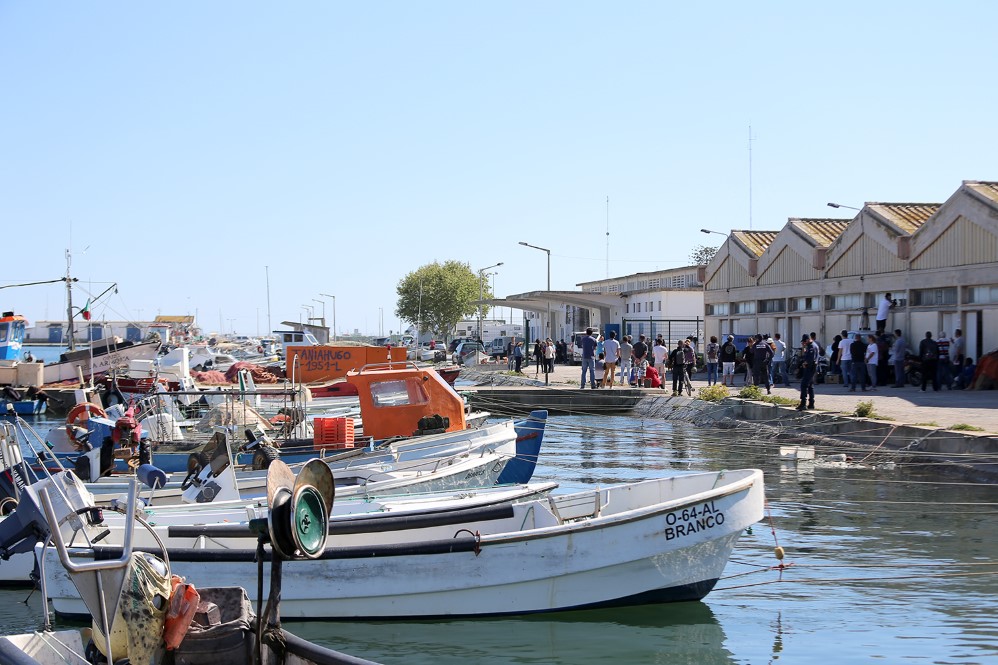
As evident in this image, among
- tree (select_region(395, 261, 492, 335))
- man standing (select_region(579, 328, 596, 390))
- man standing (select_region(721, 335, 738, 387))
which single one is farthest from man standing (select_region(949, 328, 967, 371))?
tree (select_region(395, 261, 492, 335))

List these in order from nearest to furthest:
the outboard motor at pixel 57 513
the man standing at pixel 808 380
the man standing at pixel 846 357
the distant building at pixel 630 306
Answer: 1. the outboard motor at pixel 57 513
2. the man standing at pixel 808 380
3. the man standing at pixel 846 357
4. the distant building at pixel 630 306

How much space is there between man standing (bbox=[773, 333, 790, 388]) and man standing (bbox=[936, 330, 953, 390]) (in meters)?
6.00

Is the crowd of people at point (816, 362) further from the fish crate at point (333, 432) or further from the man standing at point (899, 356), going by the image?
the fish crate at point (333, 432)

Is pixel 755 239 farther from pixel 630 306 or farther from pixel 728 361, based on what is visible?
pixel 630 306

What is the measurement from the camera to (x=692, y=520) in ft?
33.1

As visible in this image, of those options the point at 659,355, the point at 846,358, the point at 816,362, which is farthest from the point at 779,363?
the point at 816,362

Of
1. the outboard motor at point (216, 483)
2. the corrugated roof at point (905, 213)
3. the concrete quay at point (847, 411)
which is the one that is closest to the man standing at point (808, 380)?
the concrete quay at point (847, 411)

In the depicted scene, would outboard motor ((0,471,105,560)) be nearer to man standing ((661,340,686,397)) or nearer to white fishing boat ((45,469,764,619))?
white fishing boat ((45,469,764,619))

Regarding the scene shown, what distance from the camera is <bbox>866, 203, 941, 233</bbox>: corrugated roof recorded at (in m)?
32.0

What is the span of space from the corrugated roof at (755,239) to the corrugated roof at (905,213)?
22.9ft

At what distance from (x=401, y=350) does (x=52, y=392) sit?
19624 mm

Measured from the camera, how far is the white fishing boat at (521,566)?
397 inches

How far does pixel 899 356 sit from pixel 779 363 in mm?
5539

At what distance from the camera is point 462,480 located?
15617 mm
